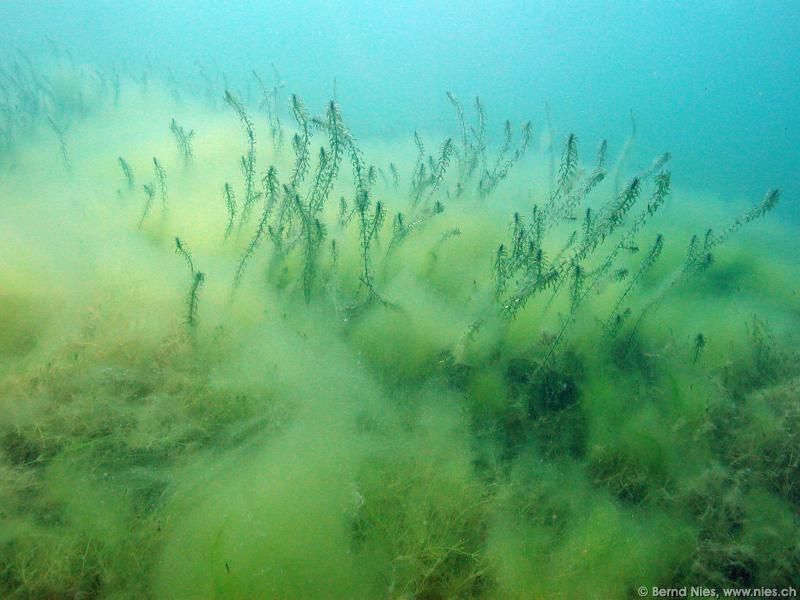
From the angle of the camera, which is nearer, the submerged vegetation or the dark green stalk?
A: the submerged vegetation

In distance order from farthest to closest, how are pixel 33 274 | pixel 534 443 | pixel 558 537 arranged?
pixel 33 274, pixel 534 443, pixel 558 537

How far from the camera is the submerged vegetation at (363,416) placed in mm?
2328

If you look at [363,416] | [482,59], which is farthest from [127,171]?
[482,59]

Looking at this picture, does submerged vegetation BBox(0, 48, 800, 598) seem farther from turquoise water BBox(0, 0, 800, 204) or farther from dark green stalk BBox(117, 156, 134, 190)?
turquoise water BBox(0, 0, 800, 204)

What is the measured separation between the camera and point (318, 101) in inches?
738

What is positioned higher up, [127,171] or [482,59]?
[482,59]

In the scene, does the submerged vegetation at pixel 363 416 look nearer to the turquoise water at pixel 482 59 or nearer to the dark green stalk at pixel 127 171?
the dark green stalk at pixel 127 171

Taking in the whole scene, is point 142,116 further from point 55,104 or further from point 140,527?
point 140,527

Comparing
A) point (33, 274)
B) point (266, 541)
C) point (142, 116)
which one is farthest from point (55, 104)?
point (266, 541)

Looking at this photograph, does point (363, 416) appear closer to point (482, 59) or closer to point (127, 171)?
point (127, 171)

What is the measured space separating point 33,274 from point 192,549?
9.58 ft

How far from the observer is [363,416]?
3.07 m

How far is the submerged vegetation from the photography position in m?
2.33

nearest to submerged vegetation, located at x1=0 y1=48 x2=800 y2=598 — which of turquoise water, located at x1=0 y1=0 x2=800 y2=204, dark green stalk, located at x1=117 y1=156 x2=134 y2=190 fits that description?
dark green stalk, located at x1=117 y1=156 x2=134 y2=190
